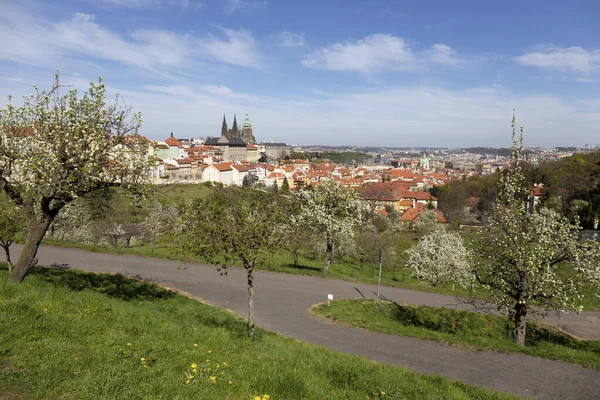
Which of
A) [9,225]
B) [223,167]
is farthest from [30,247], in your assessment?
[223,167]

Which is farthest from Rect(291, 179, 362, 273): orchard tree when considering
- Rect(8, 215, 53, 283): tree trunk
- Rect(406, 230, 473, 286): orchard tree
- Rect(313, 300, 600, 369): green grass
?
Rect(8, 215, 53, 283): tree trunk

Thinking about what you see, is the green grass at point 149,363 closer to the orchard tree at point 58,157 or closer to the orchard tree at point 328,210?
the orchard tree at point 58,157

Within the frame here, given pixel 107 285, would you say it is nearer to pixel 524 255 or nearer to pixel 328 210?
pixel 328 210

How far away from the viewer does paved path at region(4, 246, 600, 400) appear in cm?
1160

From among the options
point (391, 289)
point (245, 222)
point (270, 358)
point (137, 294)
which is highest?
point (245, 222)

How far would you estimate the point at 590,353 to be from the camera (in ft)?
44.5

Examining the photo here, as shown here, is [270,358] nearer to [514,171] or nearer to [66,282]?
[66,282]

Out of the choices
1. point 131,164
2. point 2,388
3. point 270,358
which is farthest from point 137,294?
point 2,388

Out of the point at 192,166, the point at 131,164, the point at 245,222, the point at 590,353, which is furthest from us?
the point at 192,166

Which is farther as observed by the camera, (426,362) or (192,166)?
(192,166)

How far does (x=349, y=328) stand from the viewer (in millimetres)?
15945

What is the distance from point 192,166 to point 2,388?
152 m

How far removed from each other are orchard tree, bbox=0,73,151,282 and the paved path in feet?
26.2

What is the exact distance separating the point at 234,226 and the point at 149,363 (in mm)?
4682
